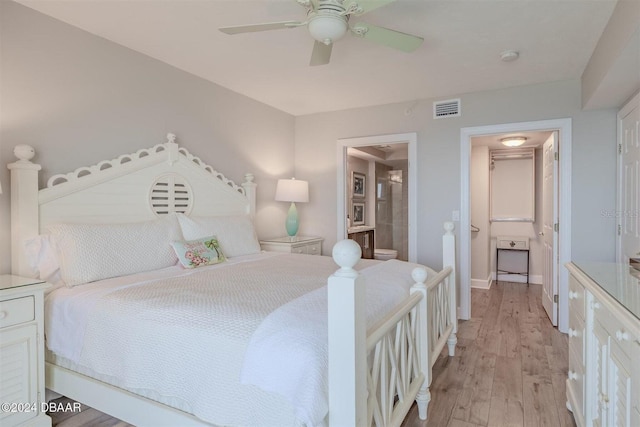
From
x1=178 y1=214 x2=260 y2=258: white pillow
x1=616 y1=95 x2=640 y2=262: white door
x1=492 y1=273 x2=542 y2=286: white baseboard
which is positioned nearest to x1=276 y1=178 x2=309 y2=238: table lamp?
x1=178 y1=214 x2=260 y2=258: white pillow

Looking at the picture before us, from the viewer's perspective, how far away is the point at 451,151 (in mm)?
3842

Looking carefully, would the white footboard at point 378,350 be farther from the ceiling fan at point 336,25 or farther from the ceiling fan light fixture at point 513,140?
the ceiling fan light fixture at point 513,140

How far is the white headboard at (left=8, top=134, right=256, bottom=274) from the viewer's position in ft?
6.96

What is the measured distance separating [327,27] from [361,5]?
233 millimetres

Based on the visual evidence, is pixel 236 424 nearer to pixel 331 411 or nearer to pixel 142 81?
pixel 331 411

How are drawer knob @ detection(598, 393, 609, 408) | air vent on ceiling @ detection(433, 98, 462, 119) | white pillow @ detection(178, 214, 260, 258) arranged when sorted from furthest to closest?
1. air vent on ceiling @ detection(433, 98, 462, 119)
2. white pillow @ detection(178, 214, 260, 258)
3. drawer knob @ detection(598, 393, 609, 408)

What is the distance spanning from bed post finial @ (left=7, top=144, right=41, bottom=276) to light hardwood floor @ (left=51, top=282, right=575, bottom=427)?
0.92 m

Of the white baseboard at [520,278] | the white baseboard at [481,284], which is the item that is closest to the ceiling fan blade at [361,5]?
the white baseboard at [481,284]

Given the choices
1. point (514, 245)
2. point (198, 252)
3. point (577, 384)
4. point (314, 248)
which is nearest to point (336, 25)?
point (198, 252)

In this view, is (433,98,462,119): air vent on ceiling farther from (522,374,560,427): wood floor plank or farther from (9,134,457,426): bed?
(522,374,560,427): wood floor plank

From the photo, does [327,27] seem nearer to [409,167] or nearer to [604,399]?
[604,399]

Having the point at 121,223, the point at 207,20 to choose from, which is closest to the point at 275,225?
the point at 121,223

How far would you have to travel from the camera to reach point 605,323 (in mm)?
1427

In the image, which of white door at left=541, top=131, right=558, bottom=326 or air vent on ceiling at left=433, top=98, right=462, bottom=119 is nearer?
white door at left=541, top=131, right=558, bottom=326
